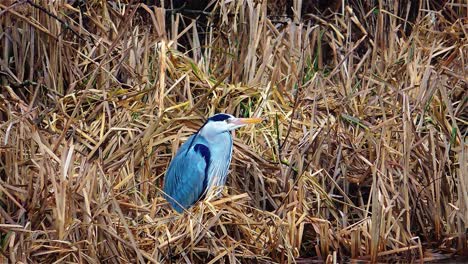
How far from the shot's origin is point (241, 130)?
6.49 m

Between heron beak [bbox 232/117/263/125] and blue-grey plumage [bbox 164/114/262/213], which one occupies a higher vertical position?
heron beak [bbox 232/117/263/125]

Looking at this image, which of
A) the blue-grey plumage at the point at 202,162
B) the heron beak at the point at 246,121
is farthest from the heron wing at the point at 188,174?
the heron beak at the point at 246,121

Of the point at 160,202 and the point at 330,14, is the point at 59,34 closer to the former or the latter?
the point at 160,202

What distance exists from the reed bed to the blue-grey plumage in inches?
4.7

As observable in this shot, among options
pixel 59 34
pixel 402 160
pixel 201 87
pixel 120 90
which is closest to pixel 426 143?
pixel 402 160

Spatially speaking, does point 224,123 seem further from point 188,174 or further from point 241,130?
point 241,130

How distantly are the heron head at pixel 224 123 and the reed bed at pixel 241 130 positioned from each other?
218mm

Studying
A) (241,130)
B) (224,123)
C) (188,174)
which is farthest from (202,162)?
(241,130)

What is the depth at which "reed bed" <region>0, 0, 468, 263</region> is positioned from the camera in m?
5.34

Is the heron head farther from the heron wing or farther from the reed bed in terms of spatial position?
the reed bed

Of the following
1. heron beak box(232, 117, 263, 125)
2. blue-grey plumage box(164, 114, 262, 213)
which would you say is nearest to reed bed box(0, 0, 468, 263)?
blue-grey plumage box(164, 114, 262, 213)

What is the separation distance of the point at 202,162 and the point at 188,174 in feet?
0.51

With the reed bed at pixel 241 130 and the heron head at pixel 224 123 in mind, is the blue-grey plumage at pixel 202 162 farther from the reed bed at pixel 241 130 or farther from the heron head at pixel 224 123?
the reed bed at pixel 241 130

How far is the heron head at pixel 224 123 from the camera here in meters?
6.04
